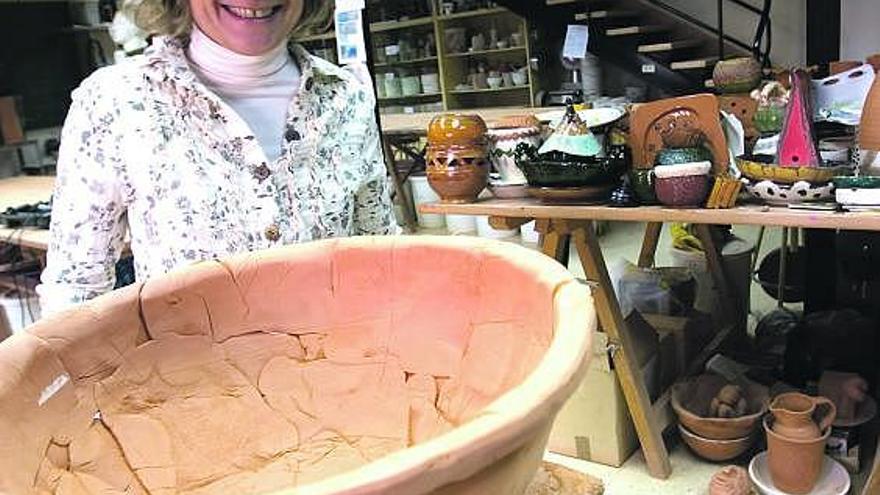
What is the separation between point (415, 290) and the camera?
745 millimetres

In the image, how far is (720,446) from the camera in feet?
6.93

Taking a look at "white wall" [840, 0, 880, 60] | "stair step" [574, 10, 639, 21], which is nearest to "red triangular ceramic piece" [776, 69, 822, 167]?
"white wall" [840, 0, 880, 60]

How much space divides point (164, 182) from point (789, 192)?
1.22 m

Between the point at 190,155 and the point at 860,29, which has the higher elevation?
the point at 190,155

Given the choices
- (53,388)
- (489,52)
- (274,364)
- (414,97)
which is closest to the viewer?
(53,388)

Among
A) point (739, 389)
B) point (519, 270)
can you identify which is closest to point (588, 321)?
point (519, 270)

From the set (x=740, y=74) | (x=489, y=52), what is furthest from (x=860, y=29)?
(x=740, y=74)

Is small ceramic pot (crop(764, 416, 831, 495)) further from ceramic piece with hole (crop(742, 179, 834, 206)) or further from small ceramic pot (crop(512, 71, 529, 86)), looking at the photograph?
small ceramic pot (crop(512, 71, 529, 86))

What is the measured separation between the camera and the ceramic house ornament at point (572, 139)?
1.83 meters

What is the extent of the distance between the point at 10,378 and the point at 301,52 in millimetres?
798

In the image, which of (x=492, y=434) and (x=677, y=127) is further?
(x=677, y=127)

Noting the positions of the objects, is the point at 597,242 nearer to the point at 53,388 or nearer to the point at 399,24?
the point at 53,388

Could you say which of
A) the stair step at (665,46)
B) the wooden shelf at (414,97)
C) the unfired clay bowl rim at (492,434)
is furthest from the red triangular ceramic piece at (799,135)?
the wooden shelf at (414,97)

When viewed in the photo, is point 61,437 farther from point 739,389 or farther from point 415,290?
point 739,389
